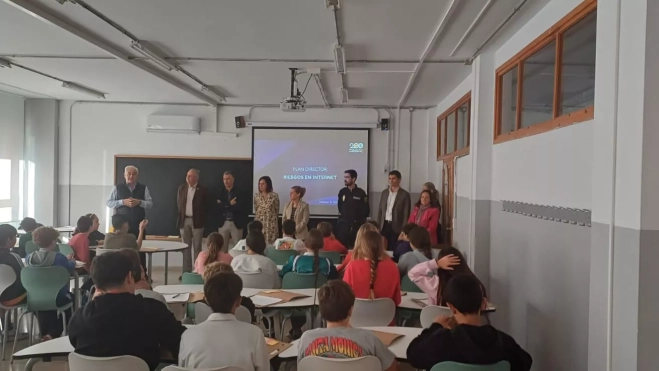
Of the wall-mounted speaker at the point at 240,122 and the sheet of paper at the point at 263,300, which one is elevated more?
the wall-mounted speaker at the point at 240,122

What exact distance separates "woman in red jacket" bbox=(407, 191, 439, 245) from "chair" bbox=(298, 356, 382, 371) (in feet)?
16.0

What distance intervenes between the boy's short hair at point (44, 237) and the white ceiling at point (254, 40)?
1.87 meters

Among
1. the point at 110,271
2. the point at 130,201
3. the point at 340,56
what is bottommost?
the point at 110,271

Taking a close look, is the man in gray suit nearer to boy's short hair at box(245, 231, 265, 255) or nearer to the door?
the door

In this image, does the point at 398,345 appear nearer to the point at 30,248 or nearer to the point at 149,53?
the point at 149,53

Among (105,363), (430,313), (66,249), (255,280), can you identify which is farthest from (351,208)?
(105,363)

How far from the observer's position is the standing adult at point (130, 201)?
6.69 meters

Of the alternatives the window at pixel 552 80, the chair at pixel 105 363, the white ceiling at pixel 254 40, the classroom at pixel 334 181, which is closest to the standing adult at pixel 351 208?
the classroom at pixel 334 181

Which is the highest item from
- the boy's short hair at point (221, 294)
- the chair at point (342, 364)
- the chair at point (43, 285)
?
the boy's short hair at point (221, 294)

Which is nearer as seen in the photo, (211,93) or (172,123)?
(211,93)

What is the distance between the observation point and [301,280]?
169 inches

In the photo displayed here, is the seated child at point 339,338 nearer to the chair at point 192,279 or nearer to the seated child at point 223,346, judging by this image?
the seated child at point 223,346

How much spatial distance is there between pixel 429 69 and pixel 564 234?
316 cm

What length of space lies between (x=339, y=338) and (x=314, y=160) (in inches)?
275
